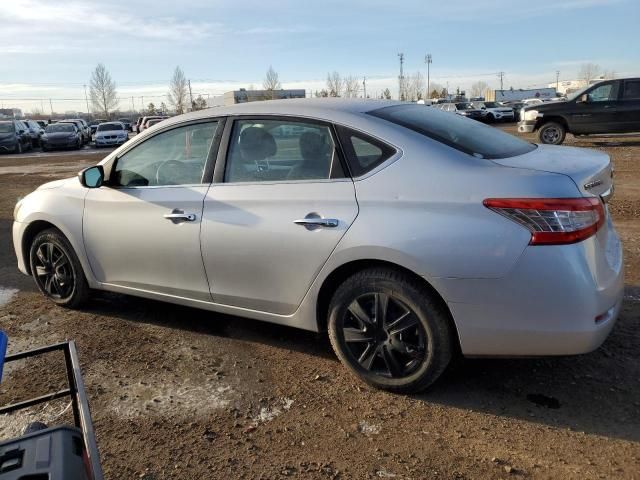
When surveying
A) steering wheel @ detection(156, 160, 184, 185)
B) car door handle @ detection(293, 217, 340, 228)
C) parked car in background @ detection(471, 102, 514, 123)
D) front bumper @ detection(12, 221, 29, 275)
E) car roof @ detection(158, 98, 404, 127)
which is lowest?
parked car in background @ detection(471, 102, 514, 123)

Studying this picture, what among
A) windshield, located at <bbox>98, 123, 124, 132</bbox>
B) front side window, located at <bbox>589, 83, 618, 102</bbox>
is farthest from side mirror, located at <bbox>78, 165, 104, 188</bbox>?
windshield, located at <bbox>98, 123, 124, 132</bbox>

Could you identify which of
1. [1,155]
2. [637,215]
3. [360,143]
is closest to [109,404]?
[360,143]

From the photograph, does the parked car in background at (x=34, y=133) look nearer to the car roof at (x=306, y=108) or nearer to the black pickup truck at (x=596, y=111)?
the black pickup truck at (x=596, y=111)

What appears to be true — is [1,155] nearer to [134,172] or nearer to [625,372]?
[134,172]

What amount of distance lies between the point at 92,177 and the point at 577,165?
3307 mm

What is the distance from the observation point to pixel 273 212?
3.46 meters

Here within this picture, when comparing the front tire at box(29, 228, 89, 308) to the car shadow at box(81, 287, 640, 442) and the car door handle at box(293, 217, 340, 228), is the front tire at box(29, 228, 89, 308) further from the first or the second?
the car door handle at box(293, 217, 340, 228)

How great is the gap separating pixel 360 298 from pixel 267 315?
74cm

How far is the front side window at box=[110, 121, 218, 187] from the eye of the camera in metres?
3.94

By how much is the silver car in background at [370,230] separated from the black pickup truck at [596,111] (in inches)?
558

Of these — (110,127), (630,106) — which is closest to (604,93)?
(630,106)

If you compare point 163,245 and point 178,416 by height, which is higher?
point 163,245

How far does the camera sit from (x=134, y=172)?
14.0 feet

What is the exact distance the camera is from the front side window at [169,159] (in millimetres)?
3939
